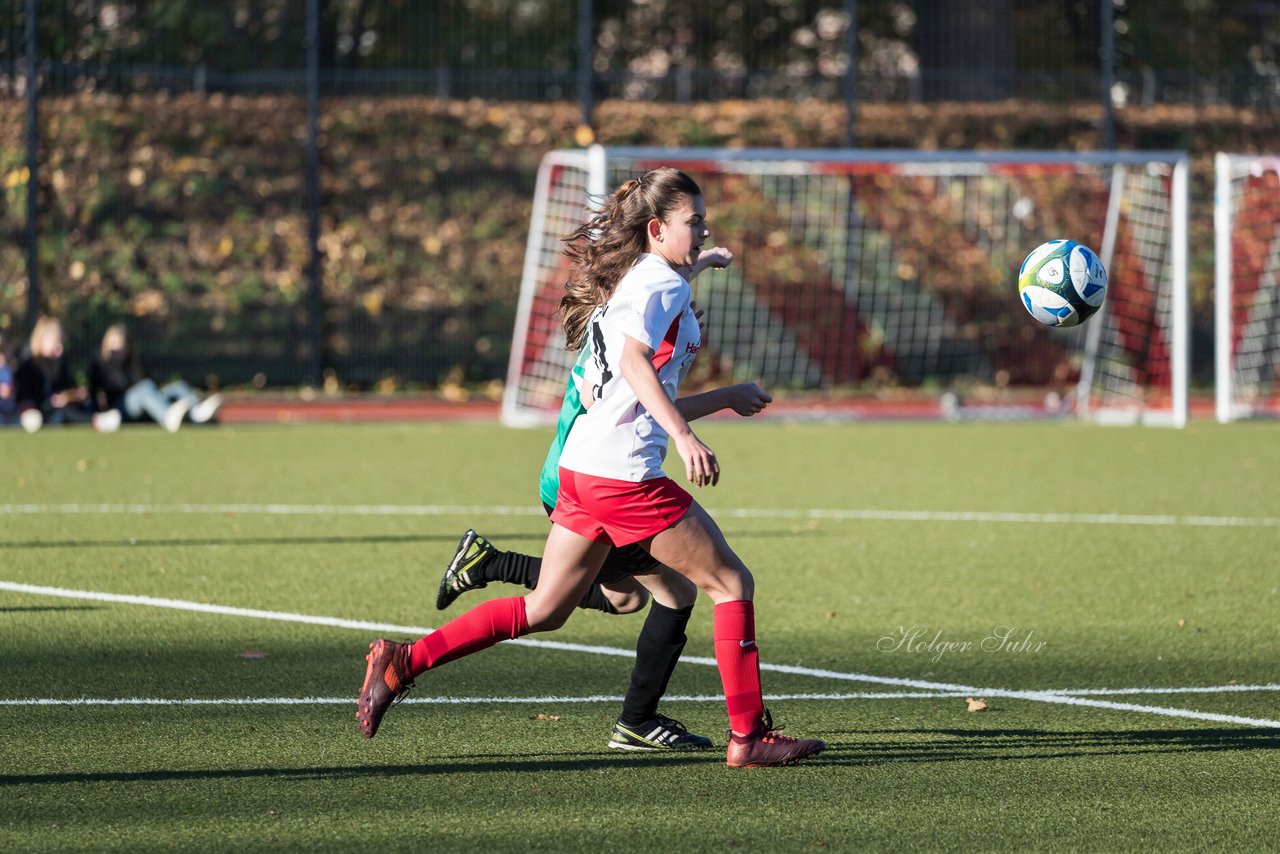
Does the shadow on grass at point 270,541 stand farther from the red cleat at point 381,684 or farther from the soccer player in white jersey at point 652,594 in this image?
the red cleat at point 381,684

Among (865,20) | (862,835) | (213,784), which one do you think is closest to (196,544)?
(213,784)

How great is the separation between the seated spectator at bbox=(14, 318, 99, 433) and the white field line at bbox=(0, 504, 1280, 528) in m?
6.07

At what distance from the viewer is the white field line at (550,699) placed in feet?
18.8

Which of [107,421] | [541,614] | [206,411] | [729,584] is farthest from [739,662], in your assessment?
[206,411]

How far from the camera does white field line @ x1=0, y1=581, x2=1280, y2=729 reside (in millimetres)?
5723

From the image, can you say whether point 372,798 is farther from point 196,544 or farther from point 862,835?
point 196,544

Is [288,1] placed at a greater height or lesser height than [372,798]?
greater

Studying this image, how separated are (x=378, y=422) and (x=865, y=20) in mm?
9651

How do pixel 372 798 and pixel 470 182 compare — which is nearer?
pixel 372 798

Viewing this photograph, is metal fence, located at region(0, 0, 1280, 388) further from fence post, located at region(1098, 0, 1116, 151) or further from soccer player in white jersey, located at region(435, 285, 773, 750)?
soccer player in white jersey, located at region(435, 285, 773, 750)

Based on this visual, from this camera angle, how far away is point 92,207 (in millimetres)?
20719

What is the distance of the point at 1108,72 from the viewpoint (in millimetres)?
21469

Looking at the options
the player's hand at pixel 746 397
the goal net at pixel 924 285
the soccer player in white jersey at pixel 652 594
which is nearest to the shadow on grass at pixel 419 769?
the soccer player in white jersey at pixel 652 594

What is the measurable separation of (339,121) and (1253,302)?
35.3 ft
